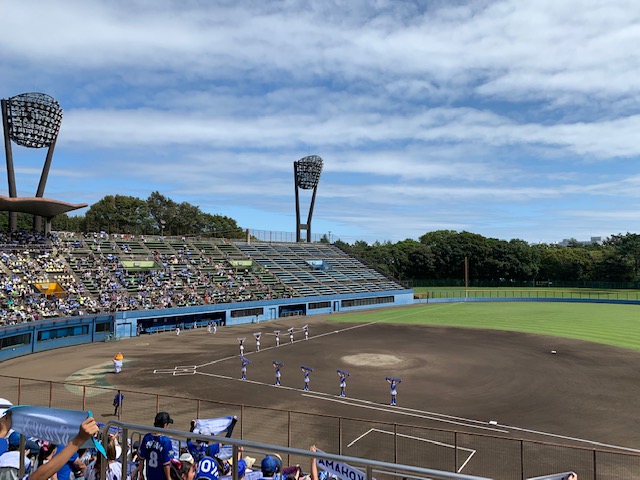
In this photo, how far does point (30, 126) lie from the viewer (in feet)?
166

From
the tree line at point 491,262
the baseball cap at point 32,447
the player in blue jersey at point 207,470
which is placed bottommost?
the baseball cap at point 32,447

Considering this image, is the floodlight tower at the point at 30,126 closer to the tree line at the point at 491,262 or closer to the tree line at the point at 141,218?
the tree line at the point at 141,218

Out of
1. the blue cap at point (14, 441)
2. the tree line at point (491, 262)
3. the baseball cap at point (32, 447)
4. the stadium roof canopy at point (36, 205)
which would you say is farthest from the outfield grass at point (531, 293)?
the blue cap at point (14, 441)

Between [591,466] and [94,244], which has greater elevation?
[94,244]

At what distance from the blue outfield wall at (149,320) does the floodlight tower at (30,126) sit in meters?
17.6

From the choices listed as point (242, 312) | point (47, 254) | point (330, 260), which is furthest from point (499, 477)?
point (330, 260)

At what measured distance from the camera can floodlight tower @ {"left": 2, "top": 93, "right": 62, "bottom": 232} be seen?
164ft

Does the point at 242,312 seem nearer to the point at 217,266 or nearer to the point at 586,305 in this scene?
the point at 217,266

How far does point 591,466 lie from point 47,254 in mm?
49128

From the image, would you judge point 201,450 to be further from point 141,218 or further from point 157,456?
point 141,218

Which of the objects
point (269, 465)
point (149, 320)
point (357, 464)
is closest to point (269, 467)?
point (269, 465)

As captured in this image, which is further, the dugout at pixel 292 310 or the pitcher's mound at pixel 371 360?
the dugout at pixel 292 310

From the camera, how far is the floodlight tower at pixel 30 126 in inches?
1962

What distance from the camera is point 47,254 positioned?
4750 cm
